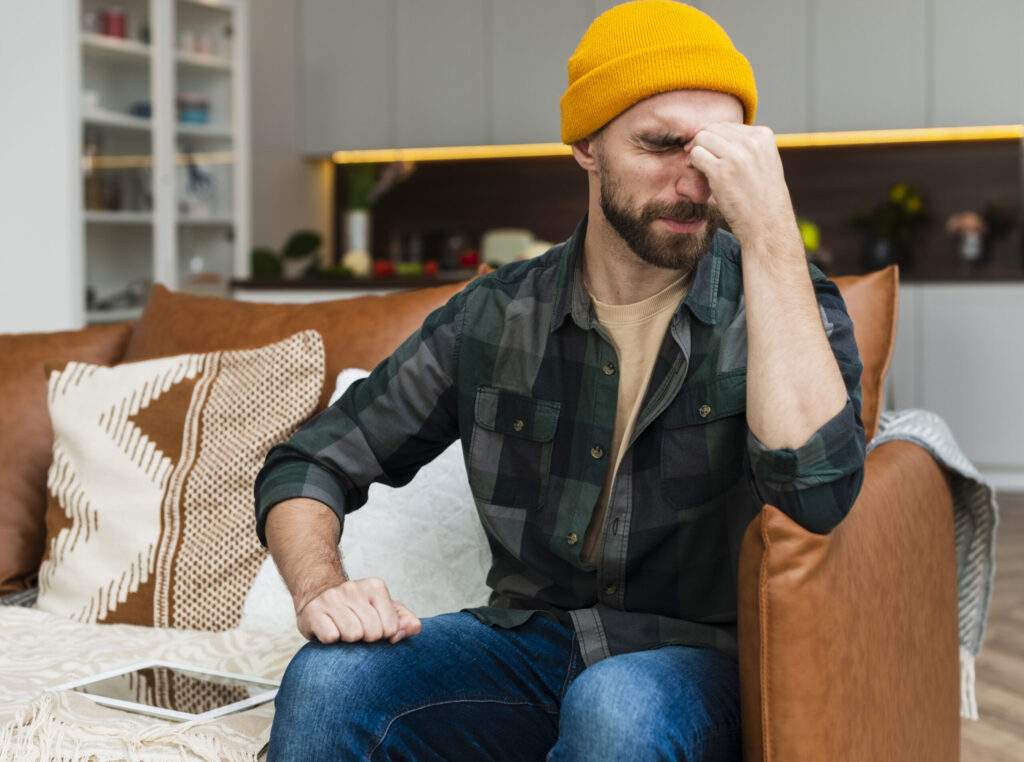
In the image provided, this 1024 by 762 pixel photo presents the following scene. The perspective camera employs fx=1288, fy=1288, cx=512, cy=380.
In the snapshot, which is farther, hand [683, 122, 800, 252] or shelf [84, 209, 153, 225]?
shelf [84, 209, 153, 225]

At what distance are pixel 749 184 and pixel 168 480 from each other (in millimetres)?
1104

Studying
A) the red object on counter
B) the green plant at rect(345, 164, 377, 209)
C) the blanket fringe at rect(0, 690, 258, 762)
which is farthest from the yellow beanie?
the green plant at rect(345, 164, 377, 209)

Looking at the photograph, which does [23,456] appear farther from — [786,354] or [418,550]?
[786,354]

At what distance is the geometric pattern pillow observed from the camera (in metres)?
1.98

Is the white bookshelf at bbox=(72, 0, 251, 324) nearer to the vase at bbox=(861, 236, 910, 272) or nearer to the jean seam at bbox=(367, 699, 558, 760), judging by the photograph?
the vase at bbox=(861, 236, 910, 272)

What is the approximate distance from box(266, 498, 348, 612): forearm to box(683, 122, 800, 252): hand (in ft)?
1.90

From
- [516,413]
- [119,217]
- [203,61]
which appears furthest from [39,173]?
[516,413]

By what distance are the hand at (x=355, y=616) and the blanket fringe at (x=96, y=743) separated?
0.58 feet

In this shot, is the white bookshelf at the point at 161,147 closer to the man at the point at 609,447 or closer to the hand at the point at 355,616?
the man at the point at 609,447

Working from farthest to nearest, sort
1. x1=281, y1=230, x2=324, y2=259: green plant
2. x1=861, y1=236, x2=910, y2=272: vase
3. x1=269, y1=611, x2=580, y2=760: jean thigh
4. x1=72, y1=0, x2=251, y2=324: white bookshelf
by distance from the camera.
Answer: x1=861, y1=236, x2=910, y2=272: vase < x1=281, y1=230, x2=324, y2=259: green plant < x1=72, y1=0, x2=251, y2=324: white bookshelf < x1=269, y1=611, x2=580, y2=760: jean thigh

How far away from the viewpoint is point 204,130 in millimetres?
5777

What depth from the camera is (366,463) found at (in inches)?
63.5

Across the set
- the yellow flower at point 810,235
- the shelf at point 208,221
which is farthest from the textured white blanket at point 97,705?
the yellow flower at point 810,235

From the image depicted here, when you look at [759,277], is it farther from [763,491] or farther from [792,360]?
[763,491]
